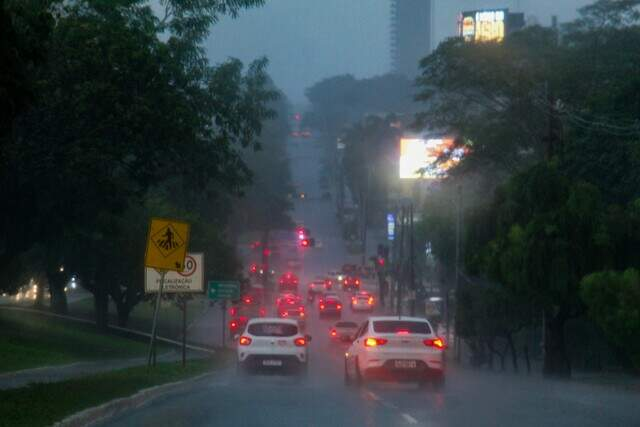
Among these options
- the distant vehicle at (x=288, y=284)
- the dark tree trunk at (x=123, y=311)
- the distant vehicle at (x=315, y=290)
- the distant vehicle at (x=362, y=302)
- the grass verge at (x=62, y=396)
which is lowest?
the grass verge at (x=62, y=396)

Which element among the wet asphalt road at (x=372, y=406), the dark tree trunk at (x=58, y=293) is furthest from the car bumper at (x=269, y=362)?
the dark tree trunk at (x=58, y=293)

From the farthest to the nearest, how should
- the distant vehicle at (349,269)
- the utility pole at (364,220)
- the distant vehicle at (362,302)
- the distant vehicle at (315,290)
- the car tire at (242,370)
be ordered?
the utility pole at (364,220) → the distant vehicle at (349,269) → the distant vehicle at (315,290) → the distant vehicle at (362,302) → the car tire at (242,370)

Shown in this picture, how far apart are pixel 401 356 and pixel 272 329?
727cm

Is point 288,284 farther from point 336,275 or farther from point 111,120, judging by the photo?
point 111,120

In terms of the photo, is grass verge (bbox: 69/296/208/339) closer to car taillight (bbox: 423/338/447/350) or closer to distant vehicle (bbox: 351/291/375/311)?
distant vehicle (bbox: 351/291/375/311)

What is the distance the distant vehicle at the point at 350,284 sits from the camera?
321ft

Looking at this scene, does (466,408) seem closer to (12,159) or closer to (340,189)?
(12,159)

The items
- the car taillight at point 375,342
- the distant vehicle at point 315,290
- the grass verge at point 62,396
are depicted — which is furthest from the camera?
the distant vehicle at point 315,290

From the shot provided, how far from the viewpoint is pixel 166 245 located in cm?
2531

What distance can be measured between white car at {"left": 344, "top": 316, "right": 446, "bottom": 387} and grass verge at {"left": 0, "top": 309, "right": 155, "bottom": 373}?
33.4 ft

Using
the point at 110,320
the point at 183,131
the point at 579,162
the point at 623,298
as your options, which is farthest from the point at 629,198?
the point at 110,320

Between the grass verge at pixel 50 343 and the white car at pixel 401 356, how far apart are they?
33.4 feet

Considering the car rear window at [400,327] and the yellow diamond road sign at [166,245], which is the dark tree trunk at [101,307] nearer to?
the yellow diamond road sign at [166,245]

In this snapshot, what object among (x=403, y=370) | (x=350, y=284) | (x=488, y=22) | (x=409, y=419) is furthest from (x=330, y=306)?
(x=409, y=419)
